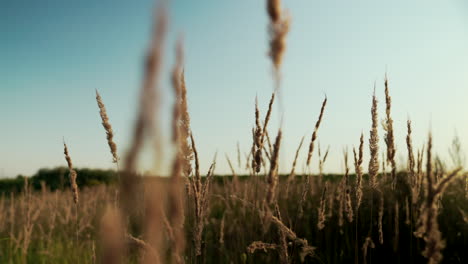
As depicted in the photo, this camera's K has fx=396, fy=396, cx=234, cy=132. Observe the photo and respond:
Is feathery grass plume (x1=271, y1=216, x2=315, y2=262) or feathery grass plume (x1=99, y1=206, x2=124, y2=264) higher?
feathery grass plume (x1=99, y1=206, x2=124, y2=264)

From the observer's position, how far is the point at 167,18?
461mm

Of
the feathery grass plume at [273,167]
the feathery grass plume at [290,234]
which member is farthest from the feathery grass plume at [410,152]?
the feathery grass plume at [273,167]

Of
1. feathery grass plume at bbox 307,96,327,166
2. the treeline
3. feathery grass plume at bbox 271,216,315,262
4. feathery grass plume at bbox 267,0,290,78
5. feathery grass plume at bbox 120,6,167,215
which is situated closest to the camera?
feathery grass plume at bbox 120,6,167,215

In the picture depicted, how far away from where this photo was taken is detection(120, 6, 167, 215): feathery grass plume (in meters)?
0.43

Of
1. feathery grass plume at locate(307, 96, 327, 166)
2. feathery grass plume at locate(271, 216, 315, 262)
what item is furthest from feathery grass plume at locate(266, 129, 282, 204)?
feathery grass plume at locate(307, 96, 327, 166)

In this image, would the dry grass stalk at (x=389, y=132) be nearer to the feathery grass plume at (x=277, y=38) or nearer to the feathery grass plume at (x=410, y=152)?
the feathery grass plume at (x=410, y=152)

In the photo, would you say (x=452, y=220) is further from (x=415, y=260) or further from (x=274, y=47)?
(x=274, y=47)

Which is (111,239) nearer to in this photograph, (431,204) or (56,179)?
(431,204)

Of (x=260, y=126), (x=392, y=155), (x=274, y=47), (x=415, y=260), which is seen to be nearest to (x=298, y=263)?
(x=415, y=260)

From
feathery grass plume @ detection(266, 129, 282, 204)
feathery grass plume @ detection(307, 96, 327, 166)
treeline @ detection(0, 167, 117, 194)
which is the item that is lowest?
treeline @ detection(0, 167, 117, 194)

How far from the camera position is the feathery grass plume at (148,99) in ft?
1.40

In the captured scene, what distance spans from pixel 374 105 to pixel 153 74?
2.33 meters

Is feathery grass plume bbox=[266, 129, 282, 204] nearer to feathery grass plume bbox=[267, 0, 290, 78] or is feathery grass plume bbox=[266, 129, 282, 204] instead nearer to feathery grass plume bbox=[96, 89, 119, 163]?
feathery grass plume bbox=[267, 0, 290, 78]

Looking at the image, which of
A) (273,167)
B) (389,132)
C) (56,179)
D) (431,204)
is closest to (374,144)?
(389,132)
